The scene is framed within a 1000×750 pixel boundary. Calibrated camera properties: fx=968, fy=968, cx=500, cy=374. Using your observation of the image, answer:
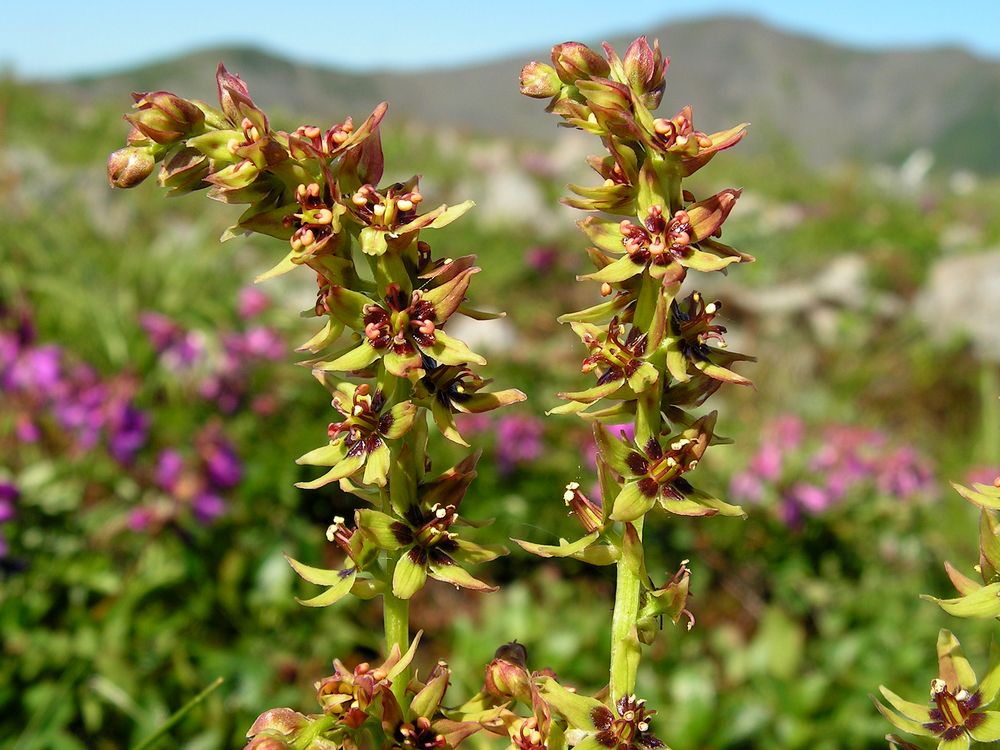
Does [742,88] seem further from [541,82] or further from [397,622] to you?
[397,622]

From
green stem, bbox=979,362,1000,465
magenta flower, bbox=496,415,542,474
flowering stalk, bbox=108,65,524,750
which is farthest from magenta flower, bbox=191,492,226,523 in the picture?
green stem, bbox=979,362,1000,465

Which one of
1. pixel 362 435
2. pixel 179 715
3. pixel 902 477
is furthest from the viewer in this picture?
pixel 902 477

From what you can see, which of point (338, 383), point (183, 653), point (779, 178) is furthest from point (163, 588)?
point (779, 178)

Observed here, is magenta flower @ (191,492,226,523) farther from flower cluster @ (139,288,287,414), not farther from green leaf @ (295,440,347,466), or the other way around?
green leaf @ (295,440,347,466)

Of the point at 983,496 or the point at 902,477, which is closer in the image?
the point at 983,496

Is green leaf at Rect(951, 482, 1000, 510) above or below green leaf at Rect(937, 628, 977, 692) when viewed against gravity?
above

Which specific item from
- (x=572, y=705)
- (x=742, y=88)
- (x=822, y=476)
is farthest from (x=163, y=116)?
(x=742, y=88)
